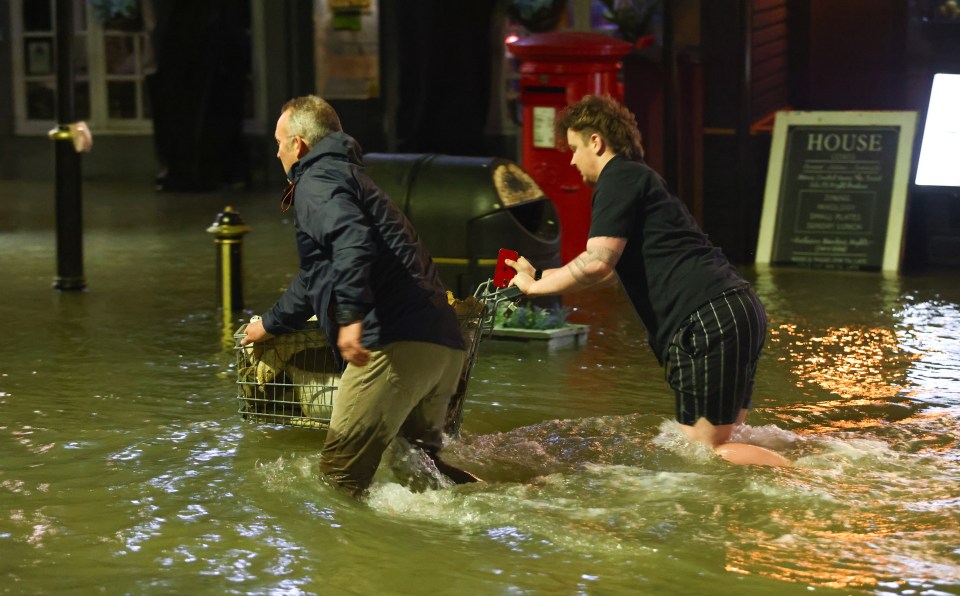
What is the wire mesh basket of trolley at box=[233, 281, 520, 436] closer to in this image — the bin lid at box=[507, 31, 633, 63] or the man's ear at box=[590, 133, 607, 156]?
the man's ear at box=[590, 133, 607, 156]

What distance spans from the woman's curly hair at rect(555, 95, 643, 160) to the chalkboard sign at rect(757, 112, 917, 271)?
6.88 metres

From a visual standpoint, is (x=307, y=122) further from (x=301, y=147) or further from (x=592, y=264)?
Answer: (x=592, y=264)

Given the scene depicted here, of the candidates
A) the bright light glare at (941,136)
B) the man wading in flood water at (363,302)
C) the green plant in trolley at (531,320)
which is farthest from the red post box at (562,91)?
the man wading in flood water at (363,302)

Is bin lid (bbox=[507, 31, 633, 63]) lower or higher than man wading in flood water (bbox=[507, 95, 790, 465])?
higher

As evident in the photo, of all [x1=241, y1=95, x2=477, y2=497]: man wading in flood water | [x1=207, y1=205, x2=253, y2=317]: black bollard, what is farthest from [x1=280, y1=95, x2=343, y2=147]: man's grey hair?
[x1=207, y1=205, x2=253, y2=317]: black bollard

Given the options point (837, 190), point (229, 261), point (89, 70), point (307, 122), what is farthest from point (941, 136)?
point (89, 70)

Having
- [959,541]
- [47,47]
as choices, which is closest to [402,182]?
[959,541]

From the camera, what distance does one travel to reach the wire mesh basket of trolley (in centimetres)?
591

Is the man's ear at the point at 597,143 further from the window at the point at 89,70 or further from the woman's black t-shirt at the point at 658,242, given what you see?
the window at the point at 89,70

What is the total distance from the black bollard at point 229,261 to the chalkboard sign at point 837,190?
15.9 ft

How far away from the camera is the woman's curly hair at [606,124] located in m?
5.71

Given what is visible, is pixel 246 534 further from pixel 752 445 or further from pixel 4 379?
pixel 4 379

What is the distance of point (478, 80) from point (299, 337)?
13324 millimetres

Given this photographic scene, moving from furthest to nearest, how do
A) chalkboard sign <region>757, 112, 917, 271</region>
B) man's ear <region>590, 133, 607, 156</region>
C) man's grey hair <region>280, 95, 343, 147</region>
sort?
chalkboard sign <region>757, 112, 917, 271</region>, man's ear <region>590, 133, 607, 156</region>, man's grey hair <region>280, 95, 343, 147</region>
